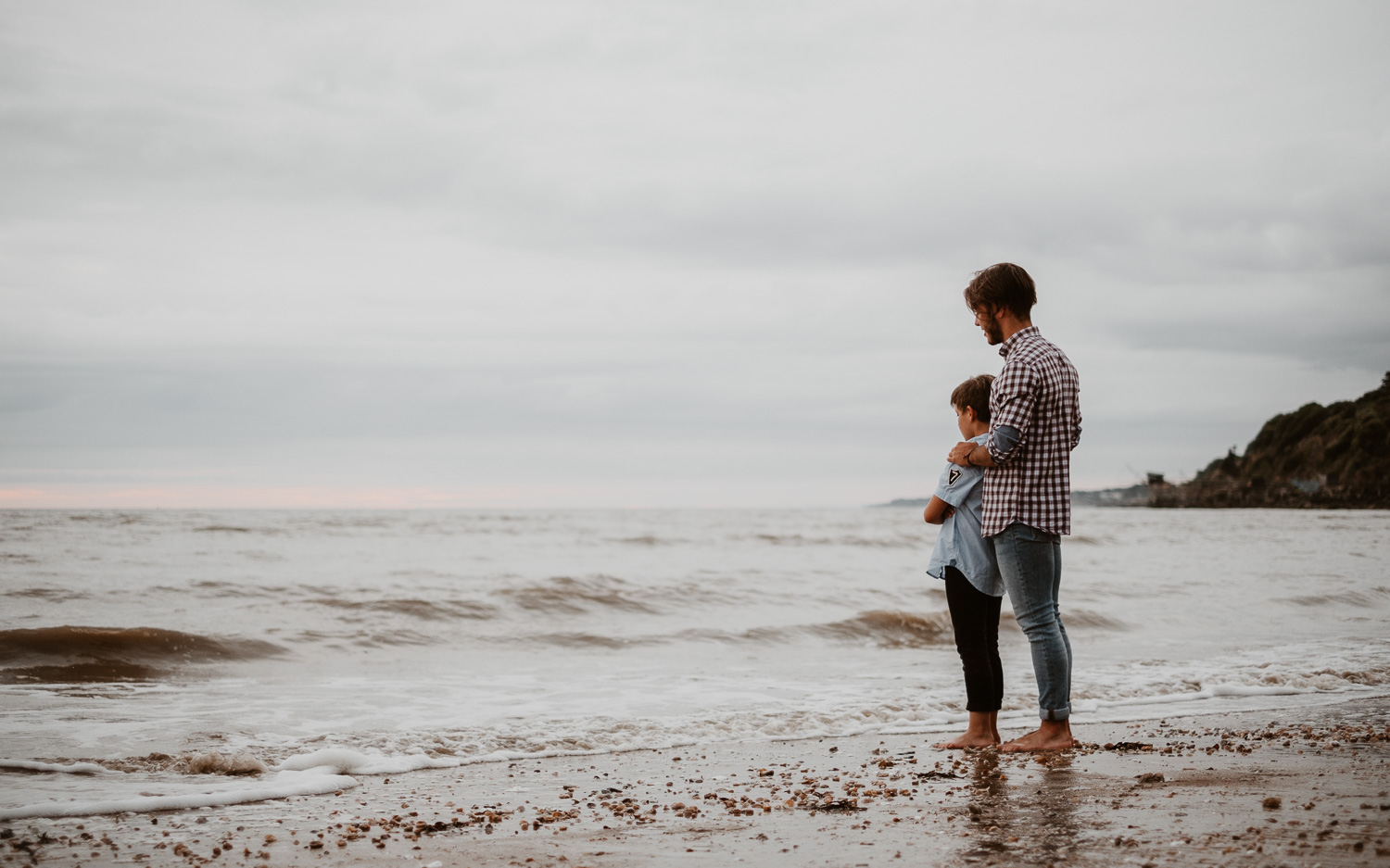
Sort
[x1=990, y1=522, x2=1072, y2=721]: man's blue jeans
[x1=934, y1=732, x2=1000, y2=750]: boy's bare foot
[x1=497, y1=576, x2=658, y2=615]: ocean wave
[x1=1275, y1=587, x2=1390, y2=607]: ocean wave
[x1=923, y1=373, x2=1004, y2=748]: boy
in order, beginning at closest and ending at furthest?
[x1=990, y1=522, x2=1072, y2=721]: man's blue jeans < [x1=923, y1=373, x2=1004, y2=748]: boy < [x1=934, y1=732, x2=1000, y2=750]: boy's bare foot < [x1=497, y1=576, x2=658, y2=615]: ocean wave < [x1=1275, y1=587, x2=1390, y2=607]: ocean wave

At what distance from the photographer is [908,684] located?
6664mm

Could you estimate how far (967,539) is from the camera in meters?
4.07

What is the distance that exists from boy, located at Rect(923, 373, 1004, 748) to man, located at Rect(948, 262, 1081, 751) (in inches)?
8.2

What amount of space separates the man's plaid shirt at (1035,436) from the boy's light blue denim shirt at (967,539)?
324 mm

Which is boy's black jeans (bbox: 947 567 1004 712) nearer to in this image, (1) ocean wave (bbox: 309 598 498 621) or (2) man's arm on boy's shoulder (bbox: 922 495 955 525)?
(2) man's arm on boy's shoulder (bbox: 922 495 955 525)

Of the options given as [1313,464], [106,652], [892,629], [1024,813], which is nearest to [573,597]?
[892,629]

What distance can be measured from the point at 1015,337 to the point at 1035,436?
43 centimetres

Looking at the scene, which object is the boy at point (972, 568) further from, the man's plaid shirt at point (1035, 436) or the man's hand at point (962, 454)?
the man's plaid shirt at point (1035, 436)

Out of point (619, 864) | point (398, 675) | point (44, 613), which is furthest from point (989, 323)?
point (44, 613)

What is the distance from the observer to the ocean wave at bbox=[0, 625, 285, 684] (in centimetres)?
678

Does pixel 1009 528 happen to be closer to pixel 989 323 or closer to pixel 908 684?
pixel 989 323

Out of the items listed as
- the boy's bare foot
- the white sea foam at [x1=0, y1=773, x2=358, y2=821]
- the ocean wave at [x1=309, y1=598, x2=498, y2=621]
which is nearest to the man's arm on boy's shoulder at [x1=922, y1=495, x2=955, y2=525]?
the boy's bare foot

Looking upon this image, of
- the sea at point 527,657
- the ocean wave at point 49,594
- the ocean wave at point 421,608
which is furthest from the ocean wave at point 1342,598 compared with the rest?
the ocean wave at point 49,594

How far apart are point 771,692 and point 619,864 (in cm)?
379
